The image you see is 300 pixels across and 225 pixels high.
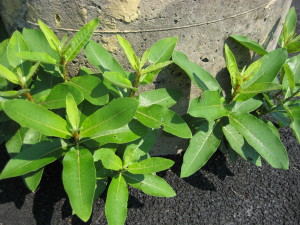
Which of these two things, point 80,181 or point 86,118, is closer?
point 80,181

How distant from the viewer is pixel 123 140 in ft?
5.62

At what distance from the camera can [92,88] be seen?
1737 mm

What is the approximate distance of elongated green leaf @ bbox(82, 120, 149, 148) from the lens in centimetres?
170

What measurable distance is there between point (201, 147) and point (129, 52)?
2.26ft

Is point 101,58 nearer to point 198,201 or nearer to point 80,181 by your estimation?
point 80,181

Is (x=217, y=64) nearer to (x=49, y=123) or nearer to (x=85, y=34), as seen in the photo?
(x=85, y=34)

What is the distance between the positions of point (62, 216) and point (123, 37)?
1.18 m

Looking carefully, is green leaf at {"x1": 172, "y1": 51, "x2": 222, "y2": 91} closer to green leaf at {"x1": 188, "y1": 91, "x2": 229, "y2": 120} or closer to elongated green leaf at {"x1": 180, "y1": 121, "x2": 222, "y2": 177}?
green leaf at {"x1": 188, "y1": 91, "x2": 229, "y2": 120}

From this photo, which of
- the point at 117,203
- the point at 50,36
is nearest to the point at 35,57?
the point at 50,36

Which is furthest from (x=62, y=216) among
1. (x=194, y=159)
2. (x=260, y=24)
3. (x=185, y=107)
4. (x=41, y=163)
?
(x=260, y=24)

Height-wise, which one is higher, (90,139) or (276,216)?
(90,139)

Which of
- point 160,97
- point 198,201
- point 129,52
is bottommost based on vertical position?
point 198,201

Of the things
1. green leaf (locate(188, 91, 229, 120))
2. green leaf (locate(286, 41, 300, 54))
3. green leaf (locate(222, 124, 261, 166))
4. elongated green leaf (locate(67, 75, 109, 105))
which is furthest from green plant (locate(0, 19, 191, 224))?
green leaf (locate(286, 41, 300, 54))

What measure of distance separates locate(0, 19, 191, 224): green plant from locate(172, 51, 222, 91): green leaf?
8 cm
